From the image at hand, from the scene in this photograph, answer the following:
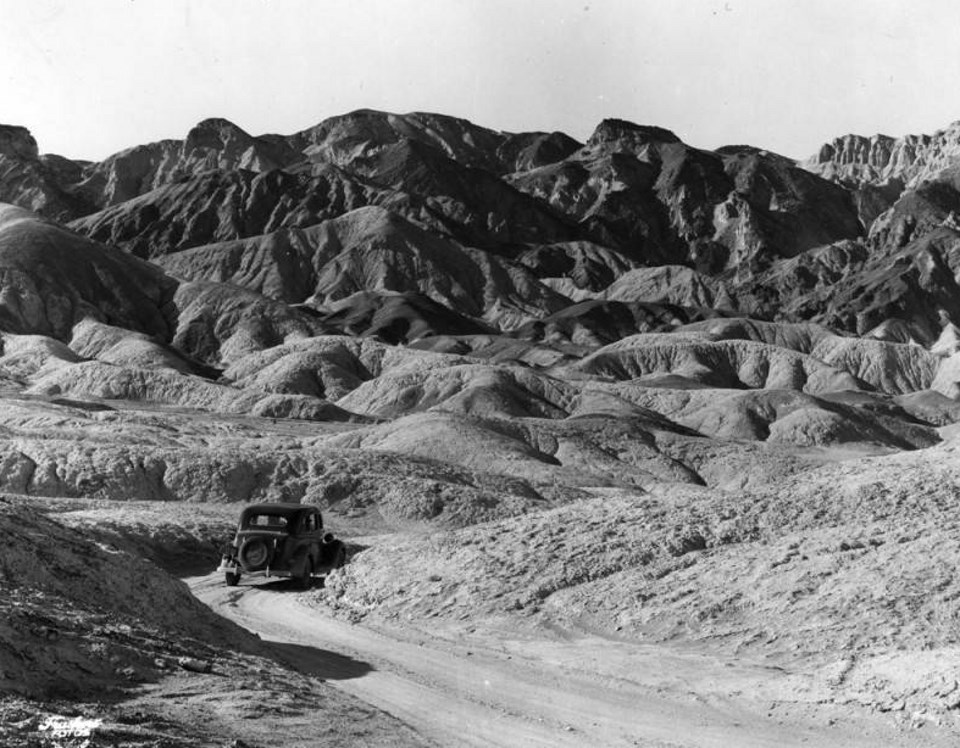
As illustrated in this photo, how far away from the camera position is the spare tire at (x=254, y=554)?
79.8ft

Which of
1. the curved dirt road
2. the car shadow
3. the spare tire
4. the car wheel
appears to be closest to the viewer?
the curved dirt road

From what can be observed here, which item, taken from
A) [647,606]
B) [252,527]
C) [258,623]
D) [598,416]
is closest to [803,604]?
[647,606]

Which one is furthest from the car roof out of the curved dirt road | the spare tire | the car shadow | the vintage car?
the car shadow

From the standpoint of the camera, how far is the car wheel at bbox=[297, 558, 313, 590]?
2445 cm

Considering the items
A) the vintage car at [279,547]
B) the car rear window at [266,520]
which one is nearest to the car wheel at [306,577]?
the vintage car at [279,547]

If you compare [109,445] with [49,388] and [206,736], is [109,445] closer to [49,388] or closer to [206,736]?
[206,736]

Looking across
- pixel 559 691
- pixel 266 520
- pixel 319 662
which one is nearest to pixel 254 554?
pixel 266 520

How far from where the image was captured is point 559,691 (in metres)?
15.2

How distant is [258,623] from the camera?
66.7 feet

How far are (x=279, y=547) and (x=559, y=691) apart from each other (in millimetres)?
10762

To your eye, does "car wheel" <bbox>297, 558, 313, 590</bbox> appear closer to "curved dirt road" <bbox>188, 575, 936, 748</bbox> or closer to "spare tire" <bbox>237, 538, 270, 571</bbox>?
"spare tire" <bbox>237, 538, 270, 571</bbox>

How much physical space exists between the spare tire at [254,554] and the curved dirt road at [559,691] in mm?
4751

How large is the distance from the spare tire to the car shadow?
643cm

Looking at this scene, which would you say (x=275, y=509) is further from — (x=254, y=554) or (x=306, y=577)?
(x=306, y=577)
